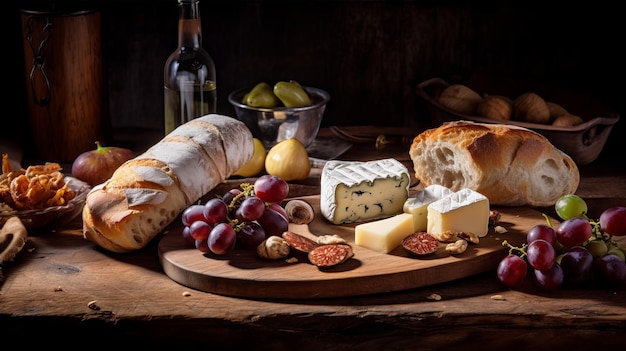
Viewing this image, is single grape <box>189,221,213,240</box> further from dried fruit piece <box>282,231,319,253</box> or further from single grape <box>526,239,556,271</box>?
single grape <box>526,239,556,271</box>

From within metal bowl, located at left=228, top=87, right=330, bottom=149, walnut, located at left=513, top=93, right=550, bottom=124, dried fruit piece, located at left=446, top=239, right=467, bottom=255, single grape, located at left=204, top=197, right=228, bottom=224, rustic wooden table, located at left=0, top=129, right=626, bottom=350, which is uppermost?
walnut, located at left=513, top=93, right=550, bottom=124

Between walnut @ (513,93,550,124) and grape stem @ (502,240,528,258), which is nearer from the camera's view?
grape stem @ (502,240,528,258)

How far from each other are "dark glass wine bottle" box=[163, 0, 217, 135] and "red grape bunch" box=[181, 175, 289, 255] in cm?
51

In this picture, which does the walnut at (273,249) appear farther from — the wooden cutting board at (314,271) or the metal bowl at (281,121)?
the metal bowl at (281,121)

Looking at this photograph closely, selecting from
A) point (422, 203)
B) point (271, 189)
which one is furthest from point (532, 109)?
point (271, 189)

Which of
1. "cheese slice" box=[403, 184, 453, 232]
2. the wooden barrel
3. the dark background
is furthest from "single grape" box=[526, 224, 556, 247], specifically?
the wooden barrel

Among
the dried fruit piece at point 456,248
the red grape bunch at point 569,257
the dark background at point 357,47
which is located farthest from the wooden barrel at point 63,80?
the red grape bunch at point 569,257

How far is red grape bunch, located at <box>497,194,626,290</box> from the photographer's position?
177 cm

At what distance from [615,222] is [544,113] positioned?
2.25ft

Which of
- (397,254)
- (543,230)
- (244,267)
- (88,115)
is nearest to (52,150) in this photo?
(88,115)

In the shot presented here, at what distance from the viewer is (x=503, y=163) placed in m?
2.13

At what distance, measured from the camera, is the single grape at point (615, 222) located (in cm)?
191

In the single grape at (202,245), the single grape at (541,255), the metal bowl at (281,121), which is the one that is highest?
the metal bowl at (281,121)

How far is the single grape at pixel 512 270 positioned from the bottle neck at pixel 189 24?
1.14m
